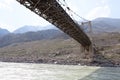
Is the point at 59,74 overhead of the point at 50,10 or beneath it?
beneath

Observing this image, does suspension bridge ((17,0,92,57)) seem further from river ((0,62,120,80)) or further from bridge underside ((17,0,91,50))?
river ((0,62,120,80))

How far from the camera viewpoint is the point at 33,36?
149250 millimetres

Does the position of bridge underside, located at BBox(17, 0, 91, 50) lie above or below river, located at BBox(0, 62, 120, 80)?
above

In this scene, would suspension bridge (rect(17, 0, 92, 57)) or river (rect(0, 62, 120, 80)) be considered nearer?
suspension bridge (rect(17, 0, 92, 57))

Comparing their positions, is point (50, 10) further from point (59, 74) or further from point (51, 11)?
point (59, 74)

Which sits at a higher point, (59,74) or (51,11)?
(51,11)

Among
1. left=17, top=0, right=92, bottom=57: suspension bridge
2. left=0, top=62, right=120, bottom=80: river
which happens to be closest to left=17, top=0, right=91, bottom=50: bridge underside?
left=17, top=0, right=92, bottom=57: suspension bridge

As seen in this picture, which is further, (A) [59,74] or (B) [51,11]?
(A) [59,74]

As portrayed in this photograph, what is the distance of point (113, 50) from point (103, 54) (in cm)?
296

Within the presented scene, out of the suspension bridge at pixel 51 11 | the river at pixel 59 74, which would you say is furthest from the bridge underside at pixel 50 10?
the river at pixel 59 74

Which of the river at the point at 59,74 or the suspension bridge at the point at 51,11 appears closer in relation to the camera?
the suspension bridge at the point at 51,11

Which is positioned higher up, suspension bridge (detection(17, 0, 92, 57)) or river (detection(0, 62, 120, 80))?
suspension bridge (detection(17, 0, 92, 57))

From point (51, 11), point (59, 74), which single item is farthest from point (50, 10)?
point (59, 74)

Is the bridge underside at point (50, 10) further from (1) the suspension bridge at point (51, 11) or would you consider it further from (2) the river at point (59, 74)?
(2) the river at point (59, 74)
